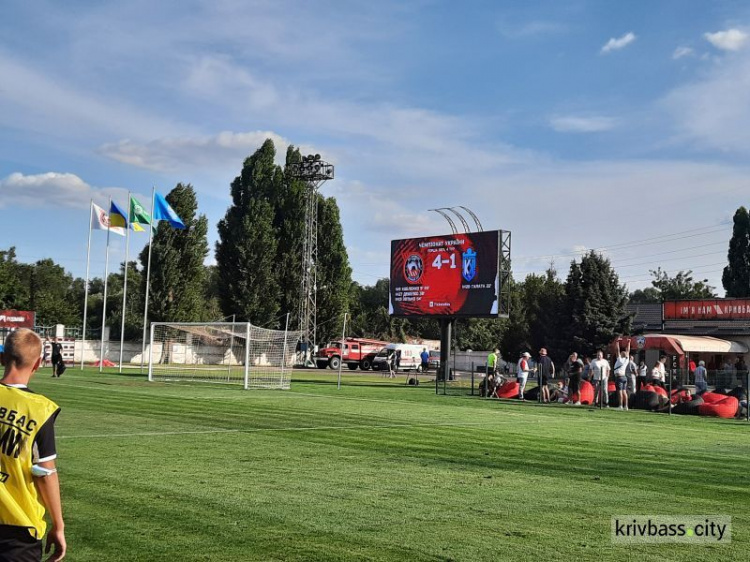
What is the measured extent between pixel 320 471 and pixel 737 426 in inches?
552

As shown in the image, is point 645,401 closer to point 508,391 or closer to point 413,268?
point 508,391

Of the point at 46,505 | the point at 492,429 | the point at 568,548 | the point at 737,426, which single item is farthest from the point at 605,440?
the point at 46,505

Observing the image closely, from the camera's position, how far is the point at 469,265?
39.6 m

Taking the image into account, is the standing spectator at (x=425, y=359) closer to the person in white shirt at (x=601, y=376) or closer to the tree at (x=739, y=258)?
the tree at (x=739, y=258)

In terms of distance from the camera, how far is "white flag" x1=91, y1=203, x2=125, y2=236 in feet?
135

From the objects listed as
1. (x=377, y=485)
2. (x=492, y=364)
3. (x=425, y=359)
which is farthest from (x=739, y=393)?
(x=425, y=359)

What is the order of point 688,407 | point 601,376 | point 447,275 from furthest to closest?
point 447,275 → point 601,376 → point 688,407

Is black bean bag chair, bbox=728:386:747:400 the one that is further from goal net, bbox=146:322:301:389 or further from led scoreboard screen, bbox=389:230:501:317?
goal net, bbox=146:322:301:389

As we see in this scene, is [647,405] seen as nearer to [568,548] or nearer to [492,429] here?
[492,429]

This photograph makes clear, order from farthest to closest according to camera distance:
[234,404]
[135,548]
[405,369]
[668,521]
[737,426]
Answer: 1. [405,369]
2. [234,404]
3. [737,426]
4. [668,521]
5. [135,548]

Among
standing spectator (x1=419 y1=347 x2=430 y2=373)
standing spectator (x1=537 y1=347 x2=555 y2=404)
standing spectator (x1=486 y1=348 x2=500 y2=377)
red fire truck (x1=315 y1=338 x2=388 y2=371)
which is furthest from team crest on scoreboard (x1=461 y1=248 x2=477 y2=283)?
red fire truck (x1=315 y1=338 x2=388 y2=371)

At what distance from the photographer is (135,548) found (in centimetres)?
621

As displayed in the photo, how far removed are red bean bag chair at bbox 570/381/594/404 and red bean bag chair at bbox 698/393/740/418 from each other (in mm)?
4260

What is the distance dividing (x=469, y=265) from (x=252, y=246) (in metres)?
31.9
